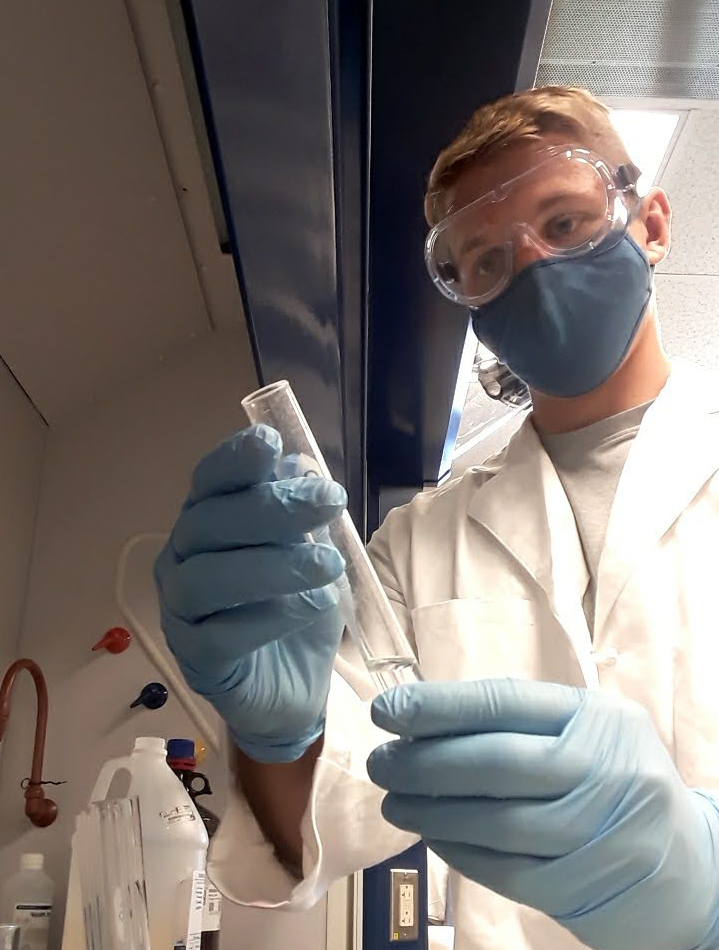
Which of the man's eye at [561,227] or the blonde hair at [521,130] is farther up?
the blonde hair at [521,130]

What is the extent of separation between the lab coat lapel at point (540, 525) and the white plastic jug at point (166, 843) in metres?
0.80

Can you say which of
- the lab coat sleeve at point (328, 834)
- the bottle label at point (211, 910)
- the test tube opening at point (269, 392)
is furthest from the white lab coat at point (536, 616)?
the bottle label at point (211, 910)

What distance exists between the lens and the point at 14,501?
180cm

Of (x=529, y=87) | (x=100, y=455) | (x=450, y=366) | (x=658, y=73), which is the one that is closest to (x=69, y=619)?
(x=100, y=455)

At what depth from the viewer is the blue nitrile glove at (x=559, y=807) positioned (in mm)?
578

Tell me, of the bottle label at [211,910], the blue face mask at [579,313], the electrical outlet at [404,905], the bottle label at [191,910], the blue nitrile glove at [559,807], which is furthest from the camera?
the electrical outlet at [404,905]

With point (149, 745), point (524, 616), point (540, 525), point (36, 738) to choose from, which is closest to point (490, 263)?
point (540, 525)

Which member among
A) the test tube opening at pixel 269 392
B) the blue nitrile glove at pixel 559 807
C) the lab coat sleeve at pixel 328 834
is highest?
the test tube opening at pixel 269 392

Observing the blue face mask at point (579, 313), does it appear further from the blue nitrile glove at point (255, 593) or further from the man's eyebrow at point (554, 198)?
the blue nitrile glove at point (255, 593)

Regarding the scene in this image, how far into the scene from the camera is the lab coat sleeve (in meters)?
0.87

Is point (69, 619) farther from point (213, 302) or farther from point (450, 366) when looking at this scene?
point (450, 366)

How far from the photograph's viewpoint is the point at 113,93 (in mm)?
1355

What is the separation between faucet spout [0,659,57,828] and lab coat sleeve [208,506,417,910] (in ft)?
2.91

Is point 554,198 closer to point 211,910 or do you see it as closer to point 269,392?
point 269,392
